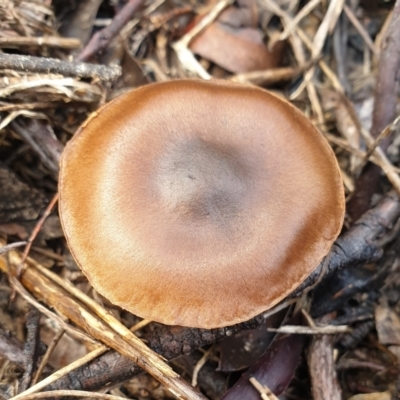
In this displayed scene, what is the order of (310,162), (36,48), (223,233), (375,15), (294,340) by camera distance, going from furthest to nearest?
(375,15)
(36,48)
(294,340)
(310,162)
(223,233)

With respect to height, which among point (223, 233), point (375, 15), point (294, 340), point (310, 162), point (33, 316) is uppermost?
point (375, 15)

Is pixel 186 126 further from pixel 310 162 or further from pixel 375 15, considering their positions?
pixel 375 15

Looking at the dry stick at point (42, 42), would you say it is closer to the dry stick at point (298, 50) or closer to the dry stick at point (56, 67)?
the dry stick at point (56, 67)

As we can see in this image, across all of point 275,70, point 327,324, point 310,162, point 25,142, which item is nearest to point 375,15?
point 275,70

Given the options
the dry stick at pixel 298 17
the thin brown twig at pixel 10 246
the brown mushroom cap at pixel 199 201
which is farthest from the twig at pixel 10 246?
the dry stick at pixel 298 17

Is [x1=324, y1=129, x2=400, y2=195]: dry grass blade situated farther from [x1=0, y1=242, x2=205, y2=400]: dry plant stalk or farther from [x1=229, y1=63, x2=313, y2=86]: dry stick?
[x1=0, y1=242, x2=205, y2=400]: dry plant stalk

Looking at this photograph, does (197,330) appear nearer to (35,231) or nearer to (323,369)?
(323,369)
